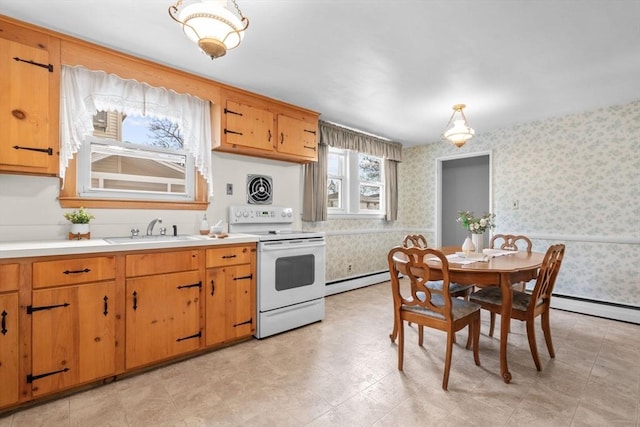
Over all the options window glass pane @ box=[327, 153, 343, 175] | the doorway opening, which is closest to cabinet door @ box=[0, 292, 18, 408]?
window glass pane @ box=[327, 153, 343, 175]

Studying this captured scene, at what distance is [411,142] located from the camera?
5.14 m

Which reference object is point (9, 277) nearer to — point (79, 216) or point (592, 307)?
point (79, 216)

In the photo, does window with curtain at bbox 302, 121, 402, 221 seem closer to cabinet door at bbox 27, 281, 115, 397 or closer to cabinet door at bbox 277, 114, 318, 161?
cabinet door at bbox 277, 114, 318, 161

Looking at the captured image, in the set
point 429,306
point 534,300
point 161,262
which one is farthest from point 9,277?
point 534,300

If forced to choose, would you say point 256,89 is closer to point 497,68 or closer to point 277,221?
point 277,221

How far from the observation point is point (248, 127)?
119 inches

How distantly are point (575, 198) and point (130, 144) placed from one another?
15.8 ft

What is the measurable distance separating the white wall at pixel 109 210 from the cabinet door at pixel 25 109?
0.80 feet

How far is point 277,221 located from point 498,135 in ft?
10.9

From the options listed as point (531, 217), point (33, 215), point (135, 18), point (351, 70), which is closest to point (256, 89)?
point (351, 70)

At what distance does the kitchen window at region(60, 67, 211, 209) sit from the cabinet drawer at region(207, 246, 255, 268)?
67 cm

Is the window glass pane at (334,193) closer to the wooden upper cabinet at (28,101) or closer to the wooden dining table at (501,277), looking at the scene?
the wooden dining table at (501,277)

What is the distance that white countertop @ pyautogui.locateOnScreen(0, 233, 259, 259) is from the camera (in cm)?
173

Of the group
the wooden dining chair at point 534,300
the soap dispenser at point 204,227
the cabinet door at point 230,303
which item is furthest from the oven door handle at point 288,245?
the wooden dining chair at point 534,300
